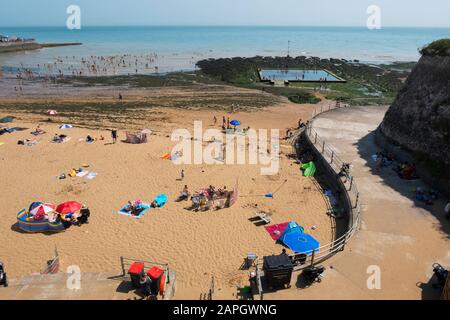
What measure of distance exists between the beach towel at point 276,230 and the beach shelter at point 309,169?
256 inches

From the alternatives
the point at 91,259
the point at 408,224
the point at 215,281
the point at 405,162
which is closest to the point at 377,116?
the point at 405,162

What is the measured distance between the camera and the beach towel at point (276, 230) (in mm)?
15847

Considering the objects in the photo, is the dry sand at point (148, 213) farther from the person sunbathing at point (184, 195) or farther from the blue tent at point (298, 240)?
the blue tent at point (298, 240)

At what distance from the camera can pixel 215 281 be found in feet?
41.8

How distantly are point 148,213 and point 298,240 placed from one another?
826cm

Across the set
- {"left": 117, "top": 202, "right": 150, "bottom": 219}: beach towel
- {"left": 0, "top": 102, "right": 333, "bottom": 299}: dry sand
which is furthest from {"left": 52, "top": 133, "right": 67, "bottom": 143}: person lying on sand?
{"left": 117, "top": 202, "right": 150, "bottom": 219}: beach towel

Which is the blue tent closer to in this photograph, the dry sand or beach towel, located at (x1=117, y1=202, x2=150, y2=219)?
the dry sand

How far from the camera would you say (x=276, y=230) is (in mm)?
16266

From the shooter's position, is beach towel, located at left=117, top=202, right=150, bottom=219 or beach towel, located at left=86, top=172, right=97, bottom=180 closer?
beach towel, located at left=117, top=202, right=150, bottom=219

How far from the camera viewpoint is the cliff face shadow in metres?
15.4

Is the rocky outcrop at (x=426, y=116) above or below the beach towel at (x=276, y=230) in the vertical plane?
above

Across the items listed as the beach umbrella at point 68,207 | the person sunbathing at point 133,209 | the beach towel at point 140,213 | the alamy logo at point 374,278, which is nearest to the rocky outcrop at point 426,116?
the alamy logo at point 374,278

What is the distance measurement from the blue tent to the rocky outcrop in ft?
29.8

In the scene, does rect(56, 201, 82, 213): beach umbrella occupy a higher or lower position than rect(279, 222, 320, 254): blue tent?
higher
